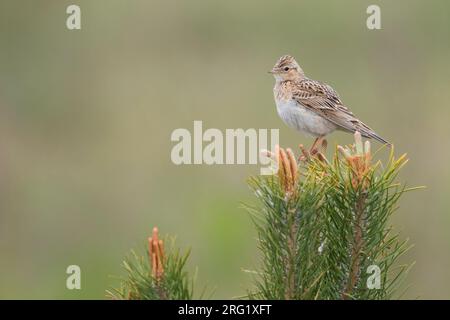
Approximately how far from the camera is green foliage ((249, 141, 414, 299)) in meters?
4.43

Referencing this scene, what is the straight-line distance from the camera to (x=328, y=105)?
8672 millimetres

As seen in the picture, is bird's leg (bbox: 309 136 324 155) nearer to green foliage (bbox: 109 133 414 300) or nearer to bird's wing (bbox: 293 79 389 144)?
bird's wing (bbox: 293 79 389 144)

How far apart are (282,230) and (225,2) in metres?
11.5

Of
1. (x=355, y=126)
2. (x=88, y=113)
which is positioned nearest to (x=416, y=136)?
(x=88, y=113)

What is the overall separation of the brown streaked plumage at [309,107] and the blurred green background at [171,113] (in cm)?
278

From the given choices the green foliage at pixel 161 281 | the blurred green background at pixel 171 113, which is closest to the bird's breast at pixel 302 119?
the blurred green background at pixel 171 113

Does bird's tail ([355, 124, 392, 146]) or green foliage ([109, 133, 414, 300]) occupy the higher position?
bird's tail ([355, 124, 392, 146])

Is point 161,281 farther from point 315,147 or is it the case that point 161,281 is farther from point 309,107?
point 309,107

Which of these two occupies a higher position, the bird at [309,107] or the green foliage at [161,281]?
the bird at [309,107]

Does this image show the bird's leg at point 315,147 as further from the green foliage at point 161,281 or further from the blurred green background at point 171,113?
the blurred green background at point 171,113

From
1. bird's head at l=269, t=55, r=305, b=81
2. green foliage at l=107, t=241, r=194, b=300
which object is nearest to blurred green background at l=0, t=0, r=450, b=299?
bird's head at l=269, t=55, r=305, b=81

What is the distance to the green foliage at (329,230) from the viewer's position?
4.43 m

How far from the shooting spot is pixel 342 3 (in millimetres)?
15812

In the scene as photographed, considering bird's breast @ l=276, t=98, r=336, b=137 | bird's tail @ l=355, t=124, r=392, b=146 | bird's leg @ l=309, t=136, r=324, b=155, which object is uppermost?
bird's breast @ l=276, t=98, r=336, b=137
